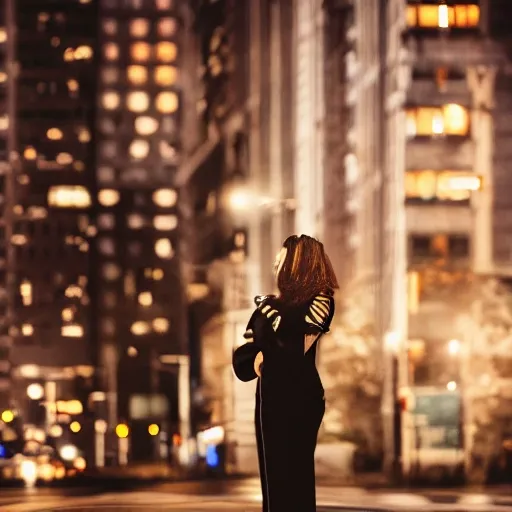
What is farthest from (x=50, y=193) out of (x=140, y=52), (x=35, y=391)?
(x=35, y=391)

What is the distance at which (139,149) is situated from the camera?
108 metres

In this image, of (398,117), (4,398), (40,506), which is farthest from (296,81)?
(4,398)

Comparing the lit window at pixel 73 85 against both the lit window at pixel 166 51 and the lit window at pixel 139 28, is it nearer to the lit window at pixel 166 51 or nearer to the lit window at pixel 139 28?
the lit window at pixel 139 28

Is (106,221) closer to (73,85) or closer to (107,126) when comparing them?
(107,126)

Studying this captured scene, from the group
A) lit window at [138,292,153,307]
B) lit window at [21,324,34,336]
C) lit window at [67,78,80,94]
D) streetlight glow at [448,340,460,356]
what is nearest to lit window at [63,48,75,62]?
lit window at [67,78,80,94]

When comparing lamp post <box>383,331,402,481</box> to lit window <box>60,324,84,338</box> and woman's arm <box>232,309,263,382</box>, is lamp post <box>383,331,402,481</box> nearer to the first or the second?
woman's arm <box>232,309,263,382</box>

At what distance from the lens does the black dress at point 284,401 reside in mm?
4012

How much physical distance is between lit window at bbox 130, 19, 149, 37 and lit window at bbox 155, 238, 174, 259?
56.9 feet

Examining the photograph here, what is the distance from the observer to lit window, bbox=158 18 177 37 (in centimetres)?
10712

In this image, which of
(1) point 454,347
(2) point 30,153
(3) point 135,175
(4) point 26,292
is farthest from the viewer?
(2) point 30,153

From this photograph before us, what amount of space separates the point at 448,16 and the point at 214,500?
32.8 metres

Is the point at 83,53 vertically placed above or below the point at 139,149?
above

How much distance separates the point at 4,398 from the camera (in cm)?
11000

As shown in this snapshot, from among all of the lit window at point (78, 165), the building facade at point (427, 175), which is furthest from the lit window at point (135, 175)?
the building facade at point (427, 175)
